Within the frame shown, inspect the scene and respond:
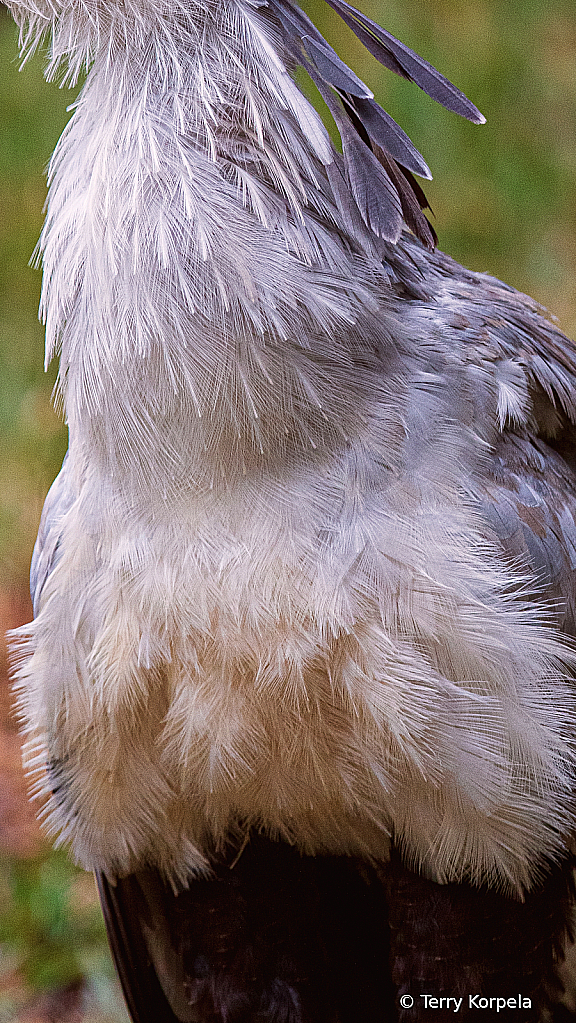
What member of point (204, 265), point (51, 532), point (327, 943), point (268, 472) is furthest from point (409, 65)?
point (327, 943)

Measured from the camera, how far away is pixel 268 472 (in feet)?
3.41

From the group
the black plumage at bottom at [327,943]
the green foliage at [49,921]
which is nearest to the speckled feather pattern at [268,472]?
the black plumage at bottom at [327,943]

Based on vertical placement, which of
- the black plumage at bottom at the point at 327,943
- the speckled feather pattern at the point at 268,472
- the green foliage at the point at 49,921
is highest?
the speckled feather pattern at the point at 268,472

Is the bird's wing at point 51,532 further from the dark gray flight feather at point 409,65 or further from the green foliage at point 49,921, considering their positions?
the green foliage at point 49,921

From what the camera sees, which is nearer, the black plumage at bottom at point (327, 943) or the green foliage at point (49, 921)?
the black plumage at bottom at point (327, 943)

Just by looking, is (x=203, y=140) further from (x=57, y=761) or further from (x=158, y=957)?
(x=158, y=957)

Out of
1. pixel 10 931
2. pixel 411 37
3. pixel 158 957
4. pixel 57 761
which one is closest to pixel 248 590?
pixel 57 761

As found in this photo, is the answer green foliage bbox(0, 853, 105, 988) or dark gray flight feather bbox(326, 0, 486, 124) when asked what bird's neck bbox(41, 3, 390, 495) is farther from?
green foliage bbox(0, 853, 105, 988)

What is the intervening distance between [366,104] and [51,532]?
1.82 feet

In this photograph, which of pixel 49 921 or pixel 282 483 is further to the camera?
pixel 49 921

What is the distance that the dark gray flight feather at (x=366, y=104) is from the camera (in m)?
1.03

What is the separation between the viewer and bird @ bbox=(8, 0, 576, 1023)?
1015 mm

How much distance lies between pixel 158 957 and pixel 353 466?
2.46 ft

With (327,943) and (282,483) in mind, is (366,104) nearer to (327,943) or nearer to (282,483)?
(282,483)
